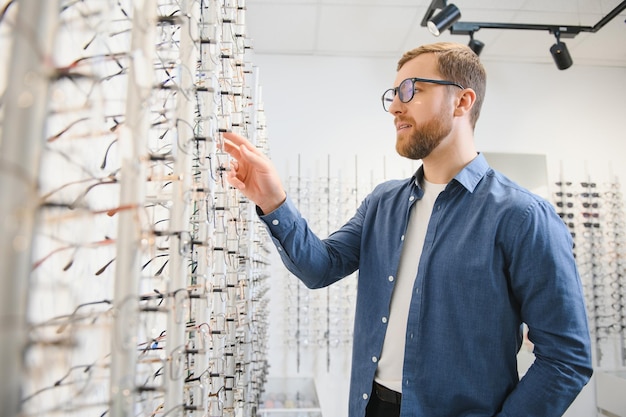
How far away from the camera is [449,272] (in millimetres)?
1089

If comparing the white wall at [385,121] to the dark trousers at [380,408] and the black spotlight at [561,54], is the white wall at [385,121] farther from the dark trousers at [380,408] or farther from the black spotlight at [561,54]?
the dark trousers at [380,408]

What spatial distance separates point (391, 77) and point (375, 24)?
0.56 metres

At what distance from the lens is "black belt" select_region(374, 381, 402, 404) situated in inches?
44.0

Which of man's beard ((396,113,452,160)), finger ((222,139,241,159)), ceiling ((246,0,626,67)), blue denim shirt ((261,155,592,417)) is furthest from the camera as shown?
ceiling ((246,0,626,67))

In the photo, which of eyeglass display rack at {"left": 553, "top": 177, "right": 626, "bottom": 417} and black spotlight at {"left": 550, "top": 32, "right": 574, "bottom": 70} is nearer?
black spotlight at {"left": 550, "top": 32, "right": 574, "bottom": 70}

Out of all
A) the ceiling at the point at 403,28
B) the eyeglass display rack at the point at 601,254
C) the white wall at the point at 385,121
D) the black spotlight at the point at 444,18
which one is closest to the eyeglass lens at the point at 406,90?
the black spotlight at the point at 444,18

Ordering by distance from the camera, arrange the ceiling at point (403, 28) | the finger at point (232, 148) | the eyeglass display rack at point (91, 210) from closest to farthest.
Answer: the eyeglass display rack at point (91, 210) < the finger at point (232, 148) < the ceiling at point (403, 28)

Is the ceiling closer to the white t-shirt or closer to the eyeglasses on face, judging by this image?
the eyeglasses on face

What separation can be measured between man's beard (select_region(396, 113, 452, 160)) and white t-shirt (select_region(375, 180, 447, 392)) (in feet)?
0.43

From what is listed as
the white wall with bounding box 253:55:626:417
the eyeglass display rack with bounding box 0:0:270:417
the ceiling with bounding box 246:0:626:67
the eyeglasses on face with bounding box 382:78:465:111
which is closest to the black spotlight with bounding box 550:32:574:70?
the ceiling with bounding box 246:0:626:67

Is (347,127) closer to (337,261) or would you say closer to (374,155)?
(374,155)

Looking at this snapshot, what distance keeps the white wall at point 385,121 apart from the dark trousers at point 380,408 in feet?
7.64

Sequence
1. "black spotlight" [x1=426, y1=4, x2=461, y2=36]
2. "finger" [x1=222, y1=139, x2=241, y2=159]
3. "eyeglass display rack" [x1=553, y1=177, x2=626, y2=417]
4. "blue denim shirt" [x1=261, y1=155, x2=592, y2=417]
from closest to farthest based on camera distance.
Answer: "blue denim shirt" [x1=261, y1=155, x2=592, y2=417], "finger" [x1=222, y1=139, x2=241, y2=159], "black spotlight" [x1=426, y1=4, x2=461, y2=36], "eyeglass display rack" [x1=553, y1=177, x2=626, y2=417]

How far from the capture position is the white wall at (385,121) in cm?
363
